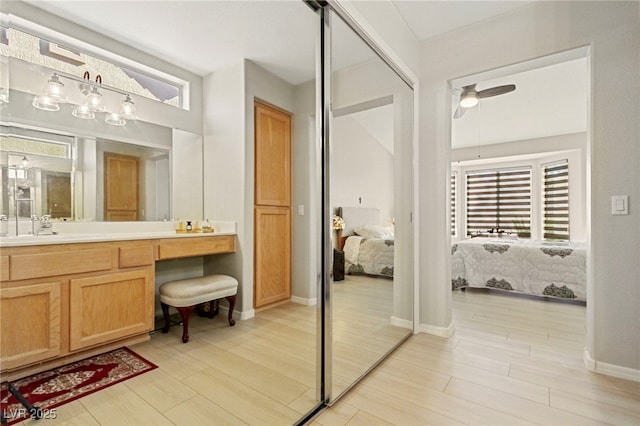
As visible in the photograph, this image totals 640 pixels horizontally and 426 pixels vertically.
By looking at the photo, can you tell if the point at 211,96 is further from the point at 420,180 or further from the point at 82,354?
the point at 82,354

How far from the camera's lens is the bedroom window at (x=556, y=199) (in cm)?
552

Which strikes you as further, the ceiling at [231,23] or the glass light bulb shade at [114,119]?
the glass light bulb shade at [114,119]

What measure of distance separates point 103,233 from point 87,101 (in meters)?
1.05

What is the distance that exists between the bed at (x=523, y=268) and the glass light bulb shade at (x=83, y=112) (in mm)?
4133

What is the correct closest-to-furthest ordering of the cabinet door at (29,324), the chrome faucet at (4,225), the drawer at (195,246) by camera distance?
the cabinet door at (29,324) < the chrome faucet at (4,225) < the drawer at (195,246)

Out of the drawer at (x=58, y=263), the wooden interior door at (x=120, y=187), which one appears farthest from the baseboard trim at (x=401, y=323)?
the wooden interior door at (x=120, y=187)

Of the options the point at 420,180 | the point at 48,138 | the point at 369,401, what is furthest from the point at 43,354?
the point at 420,180

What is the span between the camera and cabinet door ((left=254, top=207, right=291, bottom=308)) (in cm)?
306

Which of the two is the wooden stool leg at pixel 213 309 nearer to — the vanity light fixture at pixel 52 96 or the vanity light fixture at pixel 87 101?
the vanity light fixture at pixel 87 101

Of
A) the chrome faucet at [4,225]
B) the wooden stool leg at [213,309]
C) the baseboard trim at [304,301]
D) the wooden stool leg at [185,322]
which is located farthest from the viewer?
the baseboard trim at [304,301]

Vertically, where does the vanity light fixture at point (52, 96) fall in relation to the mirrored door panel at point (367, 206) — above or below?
above

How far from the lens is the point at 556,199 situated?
18.7 ft

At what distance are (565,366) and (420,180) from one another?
1.61 m

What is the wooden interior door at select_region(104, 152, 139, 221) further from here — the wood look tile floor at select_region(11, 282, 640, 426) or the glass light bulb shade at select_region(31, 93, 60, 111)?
the wood look tile floor at select_region(11, 282, 640, 426)
